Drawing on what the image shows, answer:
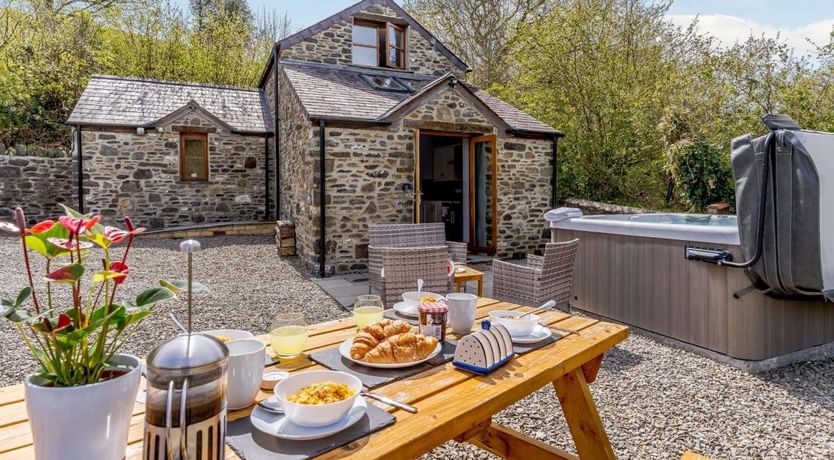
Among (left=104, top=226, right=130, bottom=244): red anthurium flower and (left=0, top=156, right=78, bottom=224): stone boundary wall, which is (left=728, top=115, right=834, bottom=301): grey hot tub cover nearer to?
(left=104, top=226, right=130, bottom=244): red anthurium flower

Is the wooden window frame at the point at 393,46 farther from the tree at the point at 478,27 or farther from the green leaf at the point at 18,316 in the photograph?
the green leaf at the point at 18,316

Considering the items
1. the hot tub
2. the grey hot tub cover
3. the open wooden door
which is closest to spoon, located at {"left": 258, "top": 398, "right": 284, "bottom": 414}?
the grey hot tub cover

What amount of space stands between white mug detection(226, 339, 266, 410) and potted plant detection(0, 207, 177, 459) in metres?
0.25

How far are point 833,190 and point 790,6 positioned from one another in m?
6.97

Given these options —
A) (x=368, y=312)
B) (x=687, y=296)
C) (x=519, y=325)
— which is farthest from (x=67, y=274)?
(x=687, y=296)

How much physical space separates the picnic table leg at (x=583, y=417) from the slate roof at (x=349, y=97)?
606cm

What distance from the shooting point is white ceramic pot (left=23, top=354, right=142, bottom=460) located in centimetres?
95

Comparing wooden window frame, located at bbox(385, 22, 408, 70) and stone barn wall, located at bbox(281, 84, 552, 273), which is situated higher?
wooden window frame, located at bbox(385, 22, 408, 70)

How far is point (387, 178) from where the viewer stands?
791 cm

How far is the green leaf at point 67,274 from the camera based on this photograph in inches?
35.7

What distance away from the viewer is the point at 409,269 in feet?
14.1

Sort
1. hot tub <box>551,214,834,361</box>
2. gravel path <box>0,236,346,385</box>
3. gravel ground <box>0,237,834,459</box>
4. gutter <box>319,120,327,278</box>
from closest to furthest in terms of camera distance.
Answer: gravel ground <box>0,237,834,459</box>, hot tub <box>551,214,834,361</box>, gravel path <box>0,236,346,385</box>, gutter <box>319,120,327,278</box>

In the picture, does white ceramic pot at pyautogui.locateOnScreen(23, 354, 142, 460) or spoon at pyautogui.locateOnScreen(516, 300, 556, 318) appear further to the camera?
spoon at pyautogui.locateOnScreen(516, 300, 556, 318)

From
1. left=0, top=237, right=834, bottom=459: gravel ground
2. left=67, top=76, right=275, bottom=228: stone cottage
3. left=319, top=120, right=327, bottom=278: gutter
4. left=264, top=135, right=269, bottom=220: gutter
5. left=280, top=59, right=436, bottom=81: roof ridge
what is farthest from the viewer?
left=264, top=135, right=269, bottom=220: gutter
